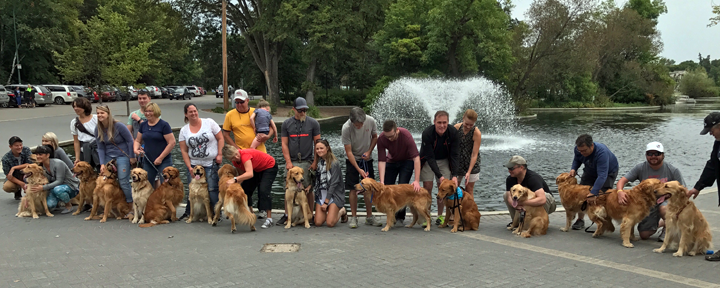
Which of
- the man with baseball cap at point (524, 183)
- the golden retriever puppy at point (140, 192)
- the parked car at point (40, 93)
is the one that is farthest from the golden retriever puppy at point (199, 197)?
the parked car at point (40, 93)

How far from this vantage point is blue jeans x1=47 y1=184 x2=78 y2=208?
27.0ft

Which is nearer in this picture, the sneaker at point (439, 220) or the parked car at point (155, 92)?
the sneaker at point (439, 220)

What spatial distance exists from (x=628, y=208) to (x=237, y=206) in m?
5.15

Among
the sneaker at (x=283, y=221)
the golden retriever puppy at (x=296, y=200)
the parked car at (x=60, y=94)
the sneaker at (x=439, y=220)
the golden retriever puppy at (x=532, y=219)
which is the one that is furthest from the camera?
the parked car at (x=60, y=94)

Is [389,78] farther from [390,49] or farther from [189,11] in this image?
[189,11]

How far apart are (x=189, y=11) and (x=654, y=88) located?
185 feet

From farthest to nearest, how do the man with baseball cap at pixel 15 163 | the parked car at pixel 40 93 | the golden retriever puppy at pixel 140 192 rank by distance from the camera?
the parked car at pixel 40 93 → the man with baseball cap at pixel 15 163 → the golden retriever puppy at pixel 140 192

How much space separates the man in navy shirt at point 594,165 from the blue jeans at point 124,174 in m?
6.70

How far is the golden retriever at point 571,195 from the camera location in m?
6.93

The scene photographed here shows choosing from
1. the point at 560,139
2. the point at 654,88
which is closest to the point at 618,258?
the point at 560,139

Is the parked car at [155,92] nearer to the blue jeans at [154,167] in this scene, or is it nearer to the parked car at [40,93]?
the parked car at [40,93]

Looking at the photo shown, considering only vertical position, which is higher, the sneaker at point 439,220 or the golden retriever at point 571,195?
the golden retriever at point 571,195

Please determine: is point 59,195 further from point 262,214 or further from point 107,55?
point 107,55

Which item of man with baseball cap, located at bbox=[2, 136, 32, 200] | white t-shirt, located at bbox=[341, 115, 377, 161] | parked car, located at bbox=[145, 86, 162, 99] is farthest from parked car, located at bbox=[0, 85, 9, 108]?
white t-shirt, located at bbox=[341, 115, 377, 161]
